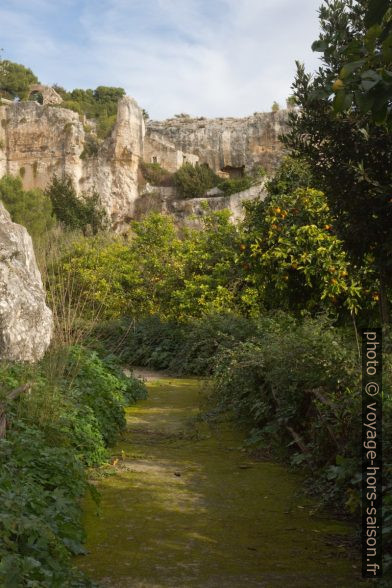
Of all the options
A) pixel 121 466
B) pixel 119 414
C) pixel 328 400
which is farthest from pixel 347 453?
pixel 119 414

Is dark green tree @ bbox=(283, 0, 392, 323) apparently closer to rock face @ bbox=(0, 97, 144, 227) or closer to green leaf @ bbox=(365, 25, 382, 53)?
green leaf @ bbox=(365, 25, 382, 53)

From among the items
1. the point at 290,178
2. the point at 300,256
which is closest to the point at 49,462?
the point at 300,256

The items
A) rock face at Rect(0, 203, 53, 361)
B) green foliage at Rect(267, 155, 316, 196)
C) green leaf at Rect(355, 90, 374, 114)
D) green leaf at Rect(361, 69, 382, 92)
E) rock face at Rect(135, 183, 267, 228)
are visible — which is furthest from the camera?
rock face at Rect(135, 183, 267, 228)

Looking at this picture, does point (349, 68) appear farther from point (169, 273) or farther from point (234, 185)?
point (234, 185)

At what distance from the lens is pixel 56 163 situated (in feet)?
139

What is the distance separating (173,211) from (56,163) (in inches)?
337

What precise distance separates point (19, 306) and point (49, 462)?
406 centimetres

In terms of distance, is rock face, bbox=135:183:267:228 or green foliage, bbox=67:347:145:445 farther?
rock face, bbox=135:183:267:228

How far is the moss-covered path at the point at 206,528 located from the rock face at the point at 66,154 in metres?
37.8

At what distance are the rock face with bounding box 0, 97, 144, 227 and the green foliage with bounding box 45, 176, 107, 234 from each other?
204 cm

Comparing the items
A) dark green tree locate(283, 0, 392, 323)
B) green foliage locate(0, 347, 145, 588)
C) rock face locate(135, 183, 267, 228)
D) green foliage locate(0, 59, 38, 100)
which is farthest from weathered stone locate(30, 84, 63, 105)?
dark green tree locate(283, 0, 392, 323)

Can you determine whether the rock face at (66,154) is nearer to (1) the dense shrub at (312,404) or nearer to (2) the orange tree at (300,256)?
(2) the orange tree at (300,256)

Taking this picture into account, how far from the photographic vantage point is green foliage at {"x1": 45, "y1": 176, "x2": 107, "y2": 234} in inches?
1470

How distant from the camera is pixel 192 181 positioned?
43.9 m
